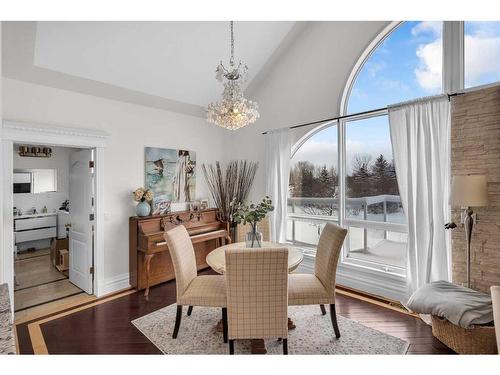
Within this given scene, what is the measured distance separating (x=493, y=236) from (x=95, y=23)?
4379 mm

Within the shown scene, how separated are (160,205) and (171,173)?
1.79ft

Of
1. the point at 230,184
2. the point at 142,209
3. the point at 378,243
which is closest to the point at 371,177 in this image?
the point at 378,243

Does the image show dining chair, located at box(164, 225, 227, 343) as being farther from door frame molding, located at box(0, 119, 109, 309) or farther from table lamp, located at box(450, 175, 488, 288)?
table lamp, located at box(450, 175, 488, 288)

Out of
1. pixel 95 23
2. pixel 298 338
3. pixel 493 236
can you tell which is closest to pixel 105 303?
pixel 298 338

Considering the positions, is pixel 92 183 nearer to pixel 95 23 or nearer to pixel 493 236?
pixel 95 23

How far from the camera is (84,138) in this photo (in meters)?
3.06

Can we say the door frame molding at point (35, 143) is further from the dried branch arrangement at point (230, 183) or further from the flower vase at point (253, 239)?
the flower vase at point (253, 239)

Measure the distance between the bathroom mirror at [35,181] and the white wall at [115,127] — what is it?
139 inches

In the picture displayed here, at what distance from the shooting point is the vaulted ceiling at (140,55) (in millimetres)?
2539

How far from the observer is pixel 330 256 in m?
2.27

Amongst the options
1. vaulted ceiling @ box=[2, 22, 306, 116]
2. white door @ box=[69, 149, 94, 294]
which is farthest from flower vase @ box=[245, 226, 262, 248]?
vaulted ceiling @ box=[2, 22, 306, 116]

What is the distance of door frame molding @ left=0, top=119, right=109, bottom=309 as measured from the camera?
8.41 feet

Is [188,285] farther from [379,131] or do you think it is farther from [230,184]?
[379,131]
